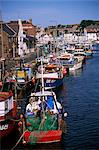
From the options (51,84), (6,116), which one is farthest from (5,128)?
(51,84)

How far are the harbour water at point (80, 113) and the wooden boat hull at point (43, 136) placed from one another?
29 centimetres

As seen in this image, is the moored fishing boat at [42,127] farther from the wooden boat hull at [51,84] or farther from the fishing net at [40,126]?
the wooden boat hull at [51,84]

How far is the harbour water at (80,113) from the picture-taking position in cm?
1895

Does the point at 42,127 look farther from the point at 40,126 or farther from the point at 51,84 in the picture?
the point at 51,84

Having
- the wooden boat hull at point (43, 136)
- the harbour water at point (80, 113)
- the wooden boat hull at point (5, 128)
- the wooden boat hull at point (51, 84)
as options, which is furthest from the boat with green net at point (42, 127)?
the wooden boat hull at point (51, 84)

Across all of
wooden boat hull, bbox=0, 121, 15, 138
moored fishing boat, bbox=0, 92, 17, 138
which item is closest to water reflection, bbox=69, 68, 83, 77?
moored fishing boat, bbox=0, 92, 17, 138

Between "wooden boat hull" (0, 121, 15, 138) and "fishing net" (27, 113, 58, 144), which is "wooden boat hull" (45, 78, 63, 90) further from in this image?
"fishing net" (27, 113, 58, 144)

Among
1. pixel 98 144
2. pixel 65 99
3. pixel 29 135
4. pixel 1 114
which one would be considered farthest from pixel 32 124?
pixel 65 99

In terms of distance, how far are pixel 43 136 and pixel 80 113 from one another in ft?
25.4

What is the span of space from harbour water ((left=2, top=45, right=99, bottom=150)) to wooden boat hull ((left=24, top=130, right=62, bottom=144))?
0.29m

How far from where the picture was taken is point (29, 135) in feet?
59.7

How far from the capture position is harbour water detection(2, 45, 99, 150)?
1895 centimetres

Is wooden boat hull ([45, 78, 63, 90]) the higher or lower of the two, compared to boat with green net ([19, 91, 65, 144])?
higher

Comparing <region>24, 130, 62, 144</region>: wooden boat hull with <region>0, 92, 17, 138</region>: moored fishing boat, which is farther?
<region>0, 92, 17, 138</region>: moored fishing boat
